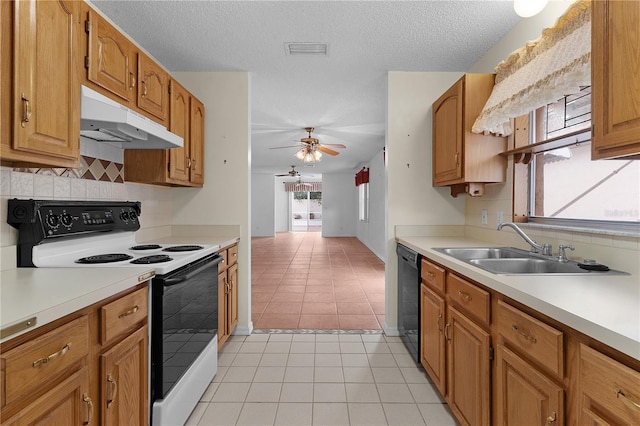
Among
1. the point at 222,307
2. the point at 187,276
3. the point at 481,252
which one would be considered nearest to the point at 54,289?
the point at 187,276

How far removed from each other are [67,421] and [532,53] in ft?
8.94

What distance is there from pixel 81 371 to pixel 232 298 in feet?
5.38

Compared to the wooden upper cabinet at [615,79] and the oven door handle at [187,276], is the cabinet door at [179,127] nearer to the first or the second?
the oven door handle at [187,276]

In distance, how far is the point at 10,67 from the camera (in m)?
1.05

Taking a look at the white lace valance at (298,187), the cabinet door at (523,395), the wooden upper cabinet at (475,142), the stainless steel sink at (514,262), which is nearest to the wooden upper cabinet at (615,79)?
the stainless steel sink at (514,262)

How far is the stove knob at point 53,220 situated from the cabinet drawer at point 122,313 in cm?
63

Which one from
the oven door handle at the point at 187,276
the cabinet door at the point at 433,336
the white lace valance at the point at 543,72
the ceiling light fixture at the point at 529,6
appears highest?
the ceiling light fixture at the point at 529,6

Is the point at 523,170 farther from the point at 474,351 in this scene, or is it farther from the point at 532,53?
the point at 474,351

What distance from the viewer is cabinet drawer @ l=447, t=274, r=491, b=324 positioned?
4.24ft

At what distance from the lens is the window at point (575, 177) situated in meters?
1.44

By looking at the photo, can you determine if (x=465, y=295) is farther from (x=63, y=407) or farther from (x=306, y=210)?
(x=306, y=210)

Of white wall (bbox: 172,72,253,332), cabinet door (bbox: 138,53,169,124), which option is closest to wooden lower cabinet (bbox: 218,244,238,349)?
white wall (bbox: 172,72,253,332)

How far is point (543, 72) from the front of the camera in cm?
161

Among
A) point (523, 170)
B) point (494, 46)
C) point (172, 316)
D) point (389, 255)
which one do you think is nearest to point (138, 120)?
point (172, 316)
